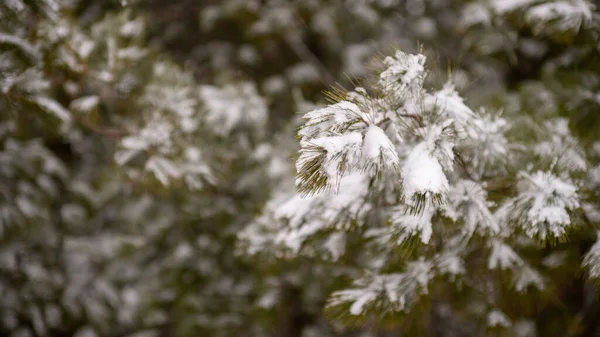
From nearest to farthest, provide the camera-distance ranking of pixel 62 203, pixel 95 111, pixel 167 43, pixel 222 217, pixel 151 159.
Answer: pixel 151 159
pixel 95 111
pixel 222 217
pixel 62 203
pixel 167 43

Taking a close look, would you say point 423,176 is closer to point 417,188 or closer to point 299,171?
point 417,188

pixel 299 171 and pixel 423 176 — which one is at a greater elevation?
pixel 299 171

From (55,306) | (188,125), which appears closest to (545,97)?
(188,125)

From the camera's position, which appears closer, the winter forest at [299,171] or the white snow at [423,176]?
the white snow at [423,176]

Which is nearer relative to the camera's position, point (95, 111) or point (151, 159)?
point (151, 159)

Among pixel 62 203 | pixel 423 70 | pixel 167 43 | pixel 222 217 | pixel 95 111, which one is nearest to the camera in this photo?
pixel 423 70

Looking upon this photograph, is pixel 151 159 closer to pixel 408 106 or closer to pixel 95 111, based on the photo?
pixel 95 111

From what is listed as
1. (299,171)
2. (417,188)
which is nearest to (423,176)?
(417,188)

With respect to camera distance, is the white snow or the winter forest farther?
the winter forest
